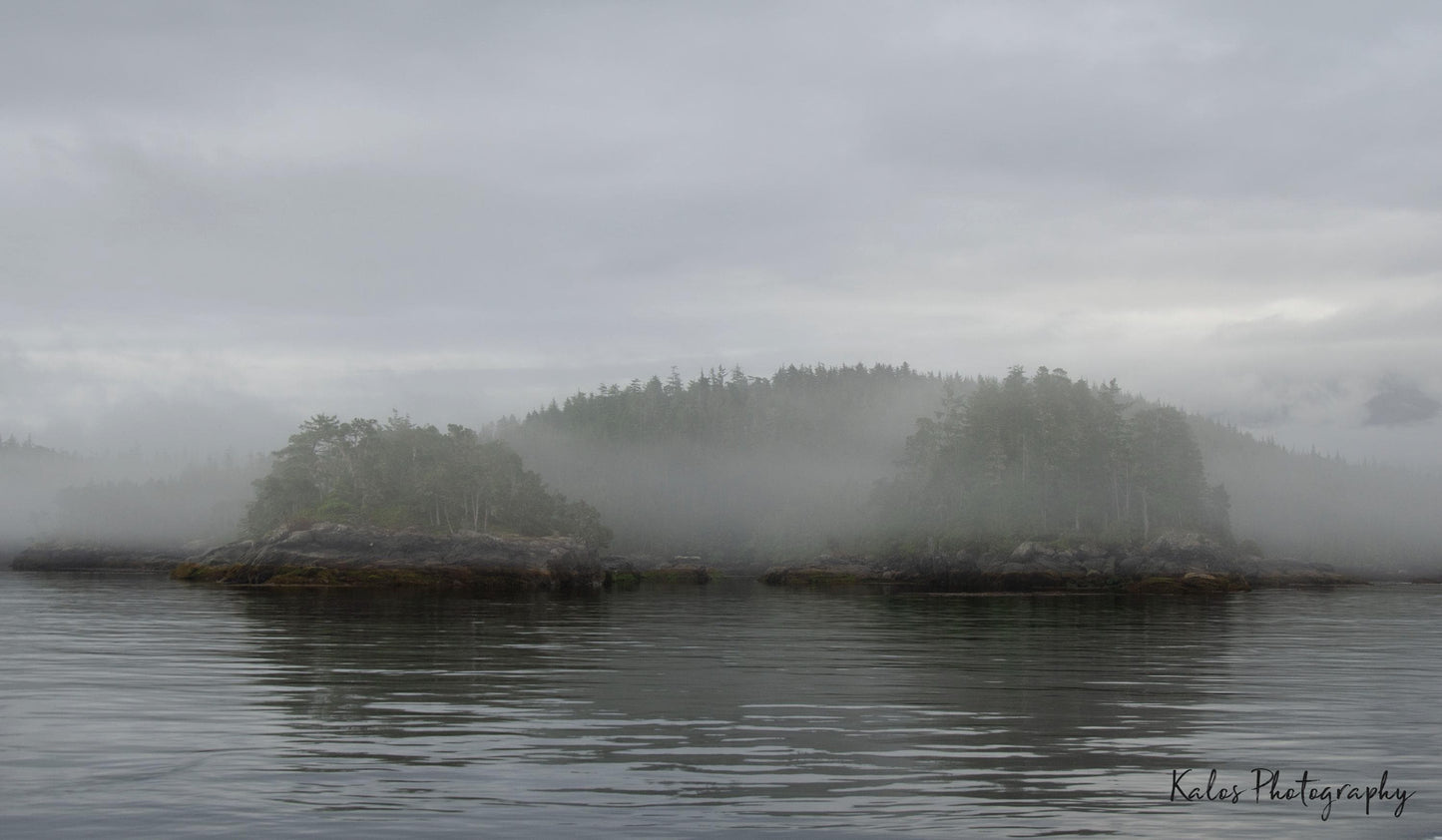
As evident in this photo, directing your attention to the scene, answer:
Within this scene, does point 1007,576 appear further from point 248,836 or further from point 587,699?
point 248,836

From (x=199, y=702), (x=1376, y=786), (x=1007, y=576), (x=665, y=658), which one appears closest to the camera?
(x=1376, y=786)

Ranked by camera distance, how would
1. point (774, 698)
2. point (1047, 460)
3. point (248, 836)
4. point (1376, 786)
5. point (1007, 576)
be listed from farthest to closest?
point (1047, 460)
point (1007, 576)
point (774, 698)
point (1376, 786)
point (248, 836)

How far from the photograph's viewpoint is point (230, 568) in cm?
12962

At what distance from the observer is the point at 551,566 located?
138 m

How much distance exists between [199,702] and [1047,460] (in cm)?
17552

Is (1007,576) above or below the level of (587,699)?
below

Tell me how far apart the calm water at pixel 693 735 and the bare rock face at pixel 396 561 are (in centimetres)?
8923

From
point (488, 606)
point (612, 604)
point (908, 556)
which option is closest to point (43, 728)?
point (488, 606)

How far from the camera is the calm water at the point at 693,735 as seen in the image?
1335 cm
